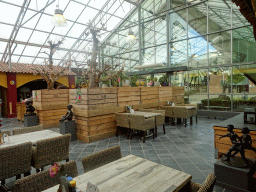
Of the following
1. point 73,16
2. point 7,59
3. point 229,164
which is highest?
point 73,16

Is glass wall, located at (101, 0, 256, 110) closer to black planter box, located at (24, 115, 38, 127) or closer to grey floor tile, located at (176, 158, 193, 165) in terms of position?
black planter box, located at (24, 115, 38, 127)

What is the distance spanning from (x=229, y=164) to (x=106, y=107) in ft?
12.6

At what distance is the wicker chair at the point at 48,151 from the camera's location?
8.42ft

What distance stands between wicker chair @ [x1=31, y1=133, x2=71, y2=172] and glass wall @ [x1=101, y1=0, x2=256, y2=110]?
5.82 metres

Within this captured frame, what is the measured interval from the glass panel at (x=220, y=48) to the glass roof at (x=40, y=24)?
18.0 feet

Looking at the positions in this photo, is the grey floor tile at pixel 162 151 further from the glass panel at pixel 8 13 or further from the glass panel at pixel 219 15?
the glass panel at pixel 8 13

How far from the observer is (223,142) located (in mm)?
2900

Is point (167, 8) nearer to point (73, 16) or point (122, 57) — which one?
point (122, 57)

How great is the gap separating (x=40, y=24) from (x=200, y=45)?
34.3ft

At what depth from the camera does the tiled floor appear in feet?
10.7

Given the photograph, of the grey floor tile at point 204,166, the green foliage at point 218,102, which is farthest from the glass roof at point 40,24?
the grey floor tile at point 204,166

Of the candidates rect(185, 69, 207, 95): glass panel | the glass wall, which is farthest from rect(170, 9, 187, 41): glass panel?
rect(185, 69, 207, 95): glass panel

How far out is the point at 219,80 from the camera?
920 cm

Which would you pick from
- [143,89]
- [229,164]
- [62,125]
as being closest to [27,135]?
[62,125]
